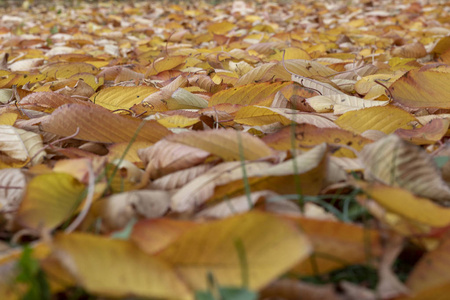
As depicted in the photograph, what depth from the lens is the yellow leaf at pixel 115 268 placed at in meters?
0.39

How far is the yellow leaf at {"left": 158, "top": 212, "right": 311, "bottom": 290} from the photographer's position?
409mm

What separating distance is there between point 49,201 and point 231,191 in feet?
0.79

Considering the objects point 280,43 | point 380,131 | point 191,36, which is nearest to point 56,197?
point 380,131

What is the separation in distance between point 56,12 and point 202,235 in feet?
15.9

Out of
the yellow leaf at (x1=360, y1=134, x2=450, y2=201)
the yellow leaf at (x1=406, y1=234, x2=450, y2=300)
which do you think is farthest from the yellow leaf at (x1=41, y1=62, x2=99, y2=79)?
the yellow leaf at (x1=406, y1=234, x2=450, y2=300)

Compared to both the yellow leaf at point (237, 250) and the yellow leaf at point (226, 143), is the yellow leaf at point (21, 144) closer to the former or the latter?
the yellow leaf at point (226, 143)

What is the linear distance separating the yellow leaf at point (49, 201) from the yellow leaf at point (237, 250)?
0.59 feet

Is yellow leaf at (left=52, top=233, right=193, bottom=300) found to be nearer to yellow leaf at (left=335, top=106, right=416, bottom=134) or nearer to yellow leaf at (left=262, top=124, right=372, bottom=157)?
yellow leaf at (left=262, top=124, right=372, bottom=157)

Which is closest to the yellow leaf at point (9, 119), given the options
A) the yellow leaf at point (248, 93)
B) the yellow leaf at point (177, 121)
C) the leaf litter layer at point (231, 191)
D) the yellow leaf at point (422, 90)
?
the leaf litter layer at point (231, 191)

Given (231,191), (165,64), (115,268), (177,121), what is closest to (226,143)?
(231,191)

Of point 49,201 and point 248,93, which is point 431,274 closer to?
point 49,201

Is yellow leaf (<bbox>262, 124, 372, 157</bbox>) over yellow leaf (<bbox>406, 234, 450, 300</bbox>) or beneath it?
beneath

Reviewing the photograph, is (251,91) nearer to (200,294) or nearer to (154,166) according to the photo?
(154,166)

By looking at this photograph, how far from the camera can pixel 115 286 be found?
0.39 meters
